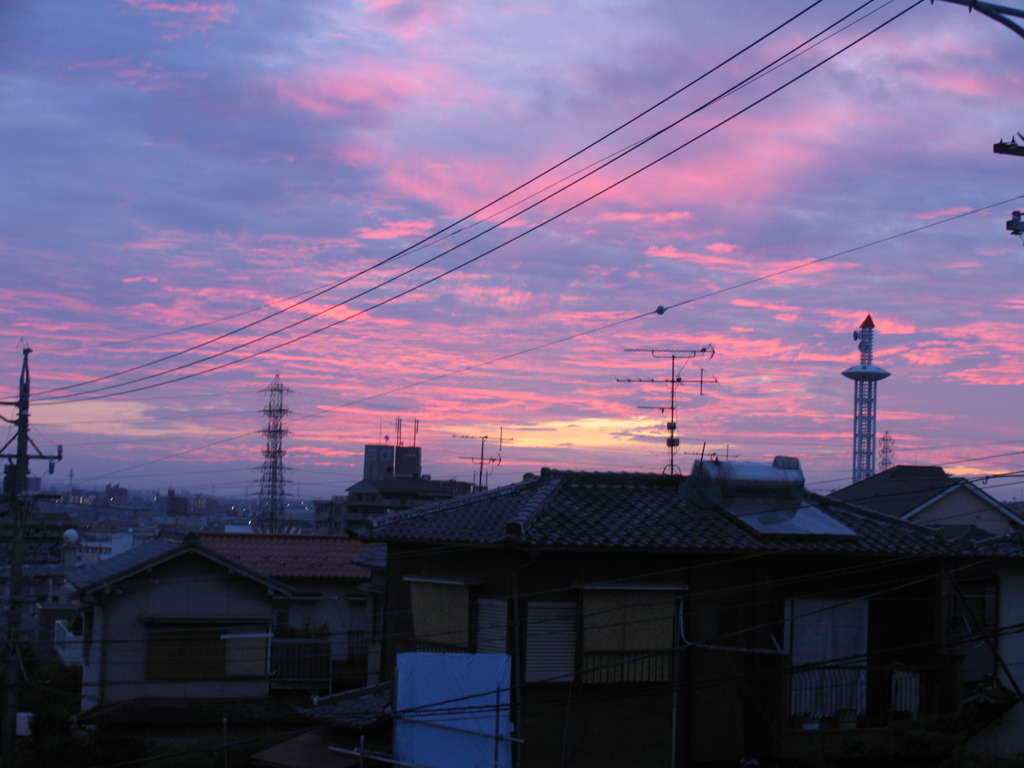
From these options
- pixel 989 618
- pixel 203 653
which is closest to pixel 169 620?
pixel 203 653

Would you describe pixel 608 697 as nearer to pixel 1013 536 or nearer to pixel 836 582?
pixel 836 582

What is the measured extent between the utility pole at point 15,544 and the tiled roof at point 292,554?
10814 millimetres

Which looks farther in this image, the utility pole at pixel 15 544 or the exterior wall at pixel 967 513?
the exterior wall at pixel 967 513

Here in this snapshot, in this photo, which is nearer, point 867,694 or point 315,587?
point 867,694

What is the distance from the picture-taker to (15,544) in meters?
21.9

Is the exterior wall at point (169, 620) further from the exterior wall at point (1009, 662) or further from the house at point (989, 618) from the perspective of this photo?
the exterior wall at point (1009, 662)

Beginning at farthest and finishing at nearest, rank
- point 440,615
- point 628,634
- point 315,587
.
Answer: point 315,587 → point 440,615 → point 628,634

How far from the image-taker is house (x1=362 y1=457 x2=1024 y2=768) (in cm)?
1719

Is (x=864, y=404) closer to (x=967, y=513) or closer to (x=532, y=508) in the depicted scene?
(x=967, y=513)

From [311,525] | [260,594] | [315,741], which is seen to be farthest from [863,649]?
[311,525]

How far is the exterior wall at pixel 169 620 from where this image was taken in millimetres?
25844

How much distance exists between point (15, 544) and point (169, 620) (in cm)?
556

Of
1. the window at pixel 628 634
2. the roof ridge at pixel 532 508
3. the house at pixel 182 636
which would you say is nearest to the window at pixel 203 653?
the house at pixel 182 636

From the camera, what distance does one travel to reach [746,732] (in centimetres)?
1819
